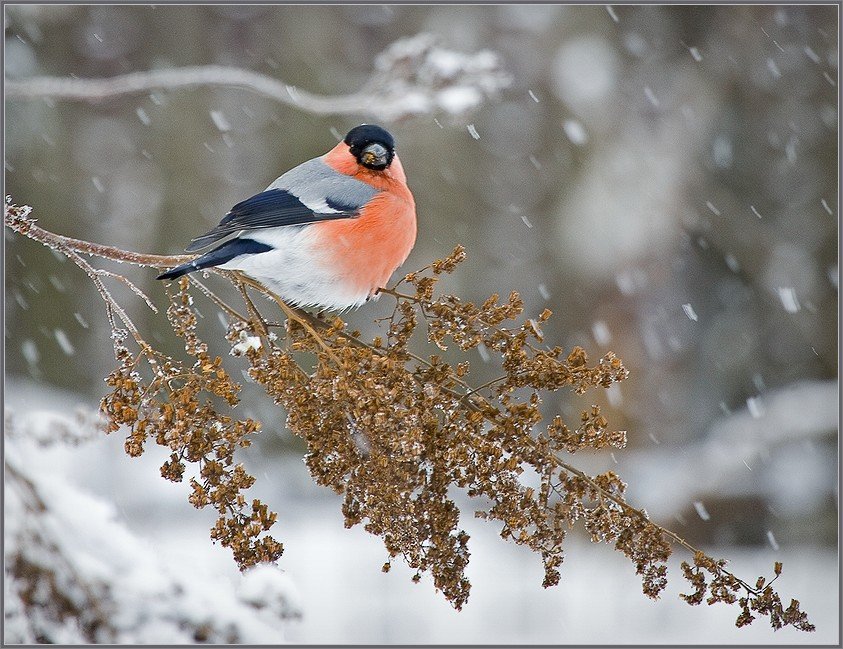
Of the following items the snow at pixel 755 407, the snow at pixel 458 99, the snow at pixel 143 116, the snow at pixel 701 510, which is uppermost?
the snow at pixel 143 116

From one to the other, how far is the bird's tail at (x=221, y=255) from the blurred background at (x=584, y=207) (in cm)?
528

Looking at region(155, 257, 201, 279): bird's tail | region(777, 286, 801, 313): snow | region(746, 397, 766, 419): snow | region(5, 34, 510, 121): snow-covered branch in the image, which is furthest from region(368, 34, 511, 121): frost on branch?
region(746, 397, 766, 419): snow

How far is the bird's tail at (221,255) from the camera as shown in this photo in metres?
1.44

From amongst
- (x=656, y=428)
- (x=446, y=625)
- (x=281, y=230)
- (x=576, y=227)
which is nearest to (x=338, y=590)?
(x=446, y=625)

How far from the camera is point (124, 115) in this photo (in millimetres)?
7832

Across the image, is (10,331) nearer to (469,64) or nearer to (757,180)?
(469,64)

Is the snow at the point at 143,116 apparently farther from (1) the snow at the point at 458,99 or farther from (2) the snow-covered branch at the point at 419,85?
(1) the snow at the point at 458,99

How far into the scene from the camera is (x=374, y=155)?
7.14 ft

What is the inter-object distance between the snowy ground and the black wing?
3.66 m

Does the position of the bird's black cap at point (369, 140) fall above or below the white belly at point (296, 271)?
above

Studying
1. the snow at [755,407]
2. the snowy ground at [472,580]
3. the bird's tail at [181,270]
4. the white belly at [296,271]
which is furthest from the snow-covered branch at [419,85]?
the snow at [755,407]

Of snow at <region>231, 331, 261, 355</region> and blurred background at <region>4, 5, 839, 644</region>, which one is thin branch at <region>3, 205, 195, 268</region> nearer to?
snow at <region>231, 331, 261, 355</region>

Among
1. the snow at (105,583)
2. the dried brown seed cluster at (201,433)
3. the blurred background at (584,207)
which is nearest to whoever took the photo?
the dried brown seed cluster at (201,433)

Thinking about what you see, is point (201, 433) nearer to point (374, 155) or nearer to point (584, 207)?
point (374, 155)
